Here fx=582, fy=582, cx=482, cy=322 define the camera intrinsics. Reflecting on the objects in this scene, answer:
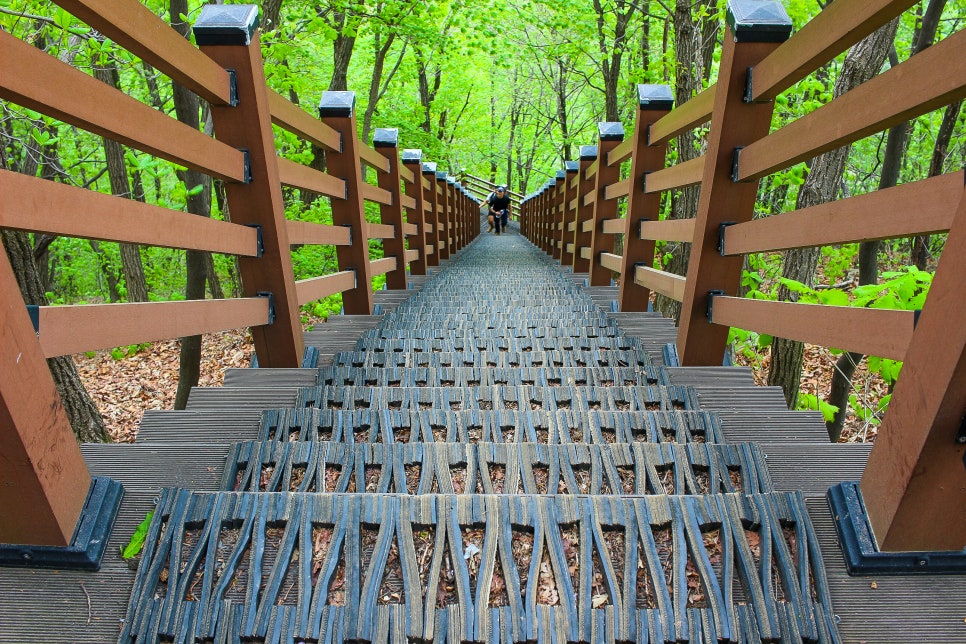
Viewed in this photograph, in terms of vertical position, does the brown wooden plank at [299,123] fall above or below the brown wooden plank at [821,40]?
below

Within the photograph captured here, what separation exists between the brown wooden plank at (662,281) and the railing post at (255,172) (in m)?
1.97

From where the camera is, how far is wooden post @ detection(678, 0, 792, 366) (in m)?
2.40

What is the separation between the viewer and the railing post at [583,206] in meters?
6.57

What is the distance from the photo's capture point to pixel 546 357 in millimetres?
3020

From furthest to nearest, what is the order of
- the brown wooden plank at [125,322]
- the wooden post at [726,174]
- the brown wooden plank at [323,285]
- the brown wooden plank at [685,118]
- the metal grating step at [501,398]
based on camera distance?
the brown wooden plank at [323,285] < the brown wooden plank at [685,118] < the wooden post at [726,174] < the metal grating step at [501,398] < the brown wooden plank at [125,322]

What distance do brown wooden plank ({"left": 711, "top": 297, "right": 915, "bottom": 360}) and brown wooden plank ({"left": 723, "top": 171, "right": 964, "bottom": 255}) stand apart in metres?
0.20

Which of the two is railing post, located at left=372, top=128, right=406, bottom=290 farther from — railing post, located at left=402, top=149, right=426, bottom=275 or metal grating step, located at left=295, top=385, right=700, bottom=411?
metal grating step, located at left=295, top=385, right=700, bottom=411

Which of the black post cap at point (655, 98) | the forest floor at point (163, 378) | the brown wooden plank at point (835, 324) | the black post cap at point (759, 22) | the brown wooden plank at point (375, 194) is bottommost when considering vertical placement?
the forest floor at point (163, 378)

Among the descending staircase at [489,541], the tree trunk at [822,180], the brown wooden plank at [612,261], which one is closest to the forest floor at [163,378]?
the tree trunk at [822,180]

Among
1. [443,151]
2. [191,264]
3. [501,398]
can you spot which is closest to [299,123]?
[501,398]

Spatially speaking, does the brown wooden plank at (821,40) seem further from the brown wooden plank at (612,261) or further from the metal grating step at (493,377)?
the brown wooden plank at (612,261)

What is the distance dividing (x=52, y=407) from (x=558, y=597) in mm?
1172

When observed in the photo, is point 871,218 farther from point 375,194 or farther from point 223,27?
point 375,194

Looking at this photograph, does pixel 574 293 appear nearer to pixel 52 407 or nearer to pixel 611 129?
pixel 611 129
